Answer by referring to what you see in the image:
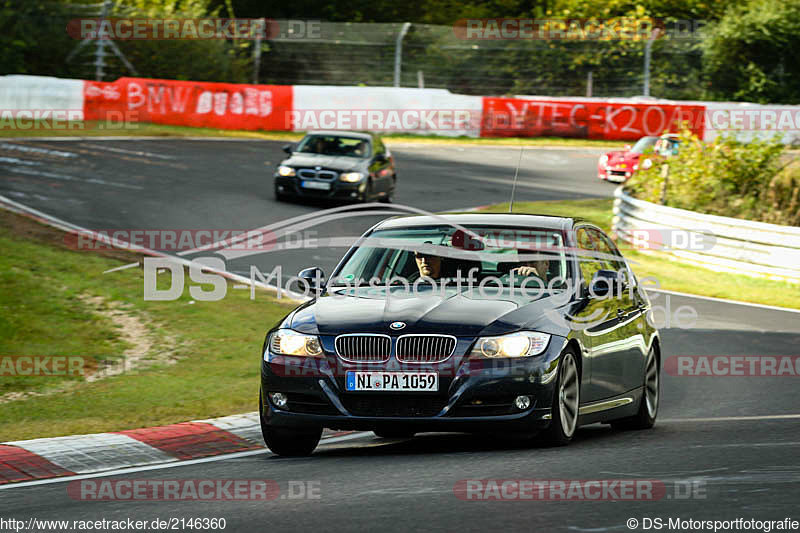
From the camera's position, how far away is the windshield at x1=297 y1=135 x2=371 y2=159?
88.0 feet

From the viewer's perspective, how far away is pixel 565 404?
8.02m

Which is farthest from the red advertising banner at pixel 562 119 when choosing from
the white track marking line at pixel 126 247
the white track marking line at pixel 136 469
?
the white track marking line at pixel 136 469

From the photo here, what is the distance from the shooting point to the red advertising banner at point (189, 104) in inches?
1543

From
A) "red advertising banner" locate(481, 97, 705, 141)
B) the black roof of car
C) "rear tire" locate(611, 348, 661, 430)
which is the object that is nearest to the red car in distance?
"red advertising banner" locate(481, 97, 705, 141)

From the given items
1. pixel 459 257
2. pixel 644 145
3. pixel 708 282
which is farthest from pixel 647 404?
pixel 644 145

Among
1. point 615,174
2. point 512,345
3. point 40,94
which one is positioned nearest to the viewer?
point 512,345

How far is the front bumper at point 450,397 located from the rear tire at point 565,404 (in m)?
0.10

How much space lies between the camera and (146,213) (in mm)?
23016

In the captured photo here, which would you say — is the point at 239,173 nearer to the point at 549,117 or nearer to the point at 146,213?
the point at 146,213

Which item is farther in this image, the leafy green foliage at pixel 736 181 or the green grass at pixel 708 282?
the leafy green foliage at pixel 736 181

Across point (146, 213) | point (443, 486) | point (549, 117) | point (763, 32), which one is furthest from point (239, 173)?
point (763, 32)

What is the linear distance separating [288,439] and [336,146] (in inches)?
758

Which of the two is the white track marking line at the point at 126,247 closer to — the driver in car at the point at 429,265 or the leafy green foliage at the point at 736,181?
the driver in car at the point at 429,265

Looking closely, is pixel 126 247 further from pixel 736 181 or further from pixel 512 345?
pixel 512 345
